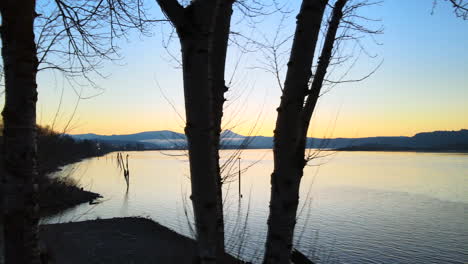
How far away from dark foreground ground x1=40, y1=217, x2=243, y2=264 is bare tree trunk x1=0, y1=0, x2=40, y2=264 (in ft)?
22.8

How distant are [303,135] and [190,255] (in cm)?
1047

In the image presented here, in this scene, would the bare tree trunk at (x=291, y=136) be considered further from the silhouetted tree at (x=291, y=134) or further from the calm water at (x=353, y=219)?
the calm water at (x=353, y=219)

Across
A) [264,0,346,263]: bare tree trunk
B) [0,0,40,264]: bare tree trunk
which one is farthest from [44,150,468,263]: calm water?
[0,0,40,264]: bare tree trunk

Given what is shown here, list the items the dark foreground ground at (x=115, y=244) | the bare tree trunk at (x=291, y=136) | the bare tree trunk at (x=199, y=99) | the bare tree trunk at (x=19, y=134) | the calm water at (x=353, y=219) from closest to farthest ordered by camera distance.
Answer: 1. the bare tree trunk at (x=199, y=99)
2. the bare tree trunk at (x=291, y=136)
3. the bare tree trunk at (x=19, y=134)
4. the dark foreground ground at (x=115, y=244)
5. the calm water at (x=353, y=219)

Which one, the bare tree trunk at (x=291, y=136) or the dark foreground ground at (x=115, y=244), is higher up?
the bare tree trunk at (x=291, y=136)

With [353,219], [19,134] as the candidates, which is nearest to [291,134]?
[19,134]

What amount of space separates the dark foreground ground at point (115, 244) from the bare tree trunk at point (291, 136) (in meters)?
7.46

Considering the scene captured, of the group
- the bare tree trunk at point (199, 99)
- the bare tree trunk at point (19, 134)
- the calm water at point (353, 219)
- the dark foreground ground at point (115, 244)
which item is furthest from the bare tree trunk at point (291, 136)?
the dark foreground ground at point (115, 244)

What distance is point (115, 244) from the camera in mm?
13320

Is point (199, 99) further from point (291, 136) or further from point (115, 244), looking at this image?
point (115, 244)

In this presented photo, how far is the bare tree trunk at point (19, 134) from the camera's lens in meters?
3.08

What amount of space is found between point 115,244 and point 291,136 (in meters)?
12.2

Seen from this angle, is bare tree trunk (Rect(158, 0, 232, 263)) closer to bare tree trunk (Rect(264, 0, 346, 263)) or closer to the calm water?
bare tree trunk (Rect(264, 0, 346, 263))

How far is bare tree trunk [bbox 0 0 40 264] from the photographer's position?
308 centimetres
